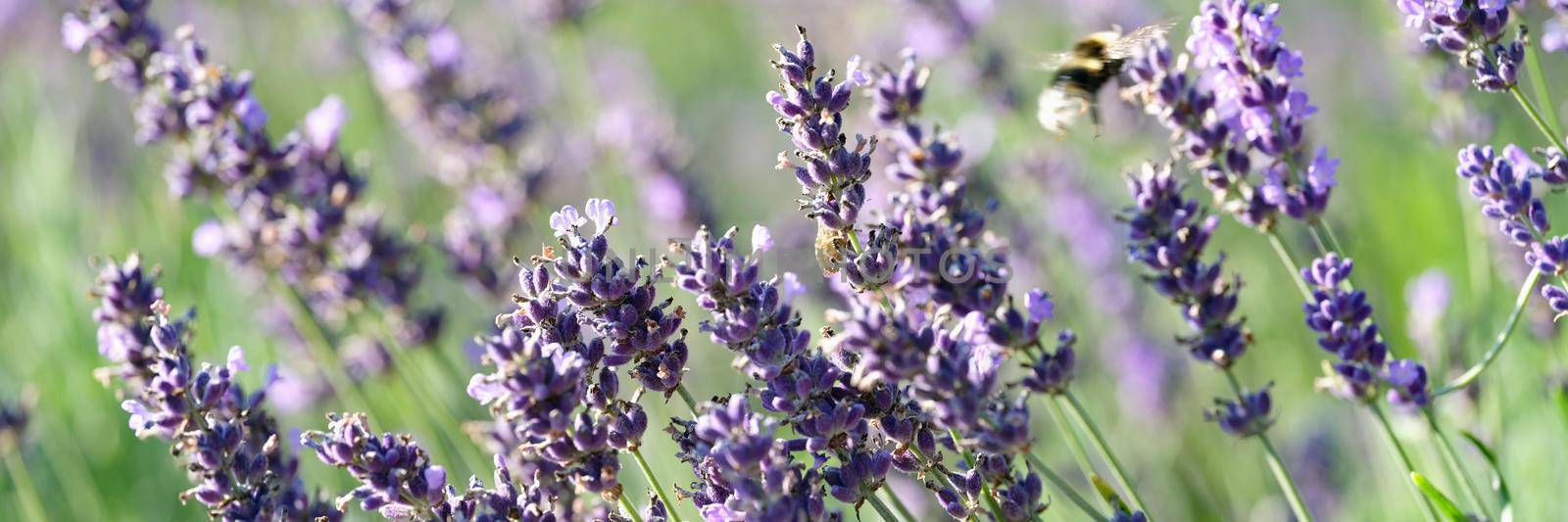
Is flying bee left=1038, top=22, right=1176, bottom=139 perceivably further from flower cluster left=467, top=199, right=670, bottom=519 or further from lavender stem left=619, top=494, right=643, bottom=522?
lavender stem left=619, top=494, right=643, bottom=522

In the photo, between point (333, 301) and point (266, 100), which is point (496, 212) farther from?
point (266, 100)

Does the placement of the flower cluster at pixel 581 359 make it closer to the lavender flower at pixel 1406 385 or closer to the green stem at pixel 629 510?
the green stem at pixel 629 510

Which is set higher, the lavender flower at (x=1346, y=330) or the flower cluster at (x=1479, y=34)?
the flower cluster at (x=1479, y=34)

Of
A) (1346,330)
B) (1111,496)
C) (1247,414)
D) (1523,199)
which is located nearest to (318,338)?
(1111,496)

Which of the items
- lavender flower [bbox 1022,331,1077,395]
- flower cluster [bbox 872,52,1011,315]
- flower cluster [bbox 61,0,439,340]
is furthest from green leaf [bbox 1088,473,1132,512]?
flower cluster [bbox 61,0,439,340]

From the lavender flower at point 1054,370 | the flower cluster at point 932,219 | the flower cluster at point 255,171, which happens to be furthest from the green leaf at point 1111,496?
the flower cluster at point 255,171

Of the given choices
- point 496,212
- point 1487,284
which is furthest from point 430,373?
point 1487,284
